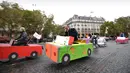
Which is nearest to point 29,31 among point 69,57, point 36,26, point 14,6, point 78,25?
point 36,26

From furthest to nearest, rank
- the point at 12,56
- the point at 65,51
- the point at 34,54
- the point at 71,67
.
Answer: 1. the point at 34,54
2. the point at 12,56
3. the point at 65,51
4. the point at 71,67

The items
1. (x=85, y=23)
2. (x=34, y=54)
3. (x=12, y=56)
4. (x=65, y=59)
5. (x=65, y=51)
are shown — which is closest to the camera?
(x=65, y=51)

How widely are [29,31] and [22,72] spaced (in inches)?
974

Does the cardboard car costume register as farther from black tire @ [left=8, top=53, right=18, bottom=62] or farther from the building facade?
the building facade

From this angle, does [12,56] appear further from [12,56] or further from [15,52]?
[15,52]

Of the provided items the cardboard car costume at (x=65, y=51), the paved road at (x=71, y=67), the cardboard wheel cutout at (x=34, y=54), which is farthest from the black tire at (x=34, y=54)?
the cardboard car costume at (x=65, y=51)

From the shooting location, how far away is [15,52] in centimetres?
Answer: 627

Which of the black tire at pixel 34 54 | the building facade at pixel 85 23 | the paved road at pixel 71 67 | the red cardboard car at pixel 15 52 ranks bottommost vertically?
the paved road at pixel 71 67

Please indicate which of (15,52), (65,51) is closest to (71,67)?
(65,51)

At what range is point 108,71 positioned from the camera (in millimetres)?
4566

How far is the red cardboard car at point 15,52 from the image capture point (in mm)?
5948

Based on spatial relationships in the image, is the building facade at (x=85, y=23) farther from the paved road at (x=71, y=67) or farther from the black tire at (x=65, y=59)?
the black tire at (x=65, y=59)

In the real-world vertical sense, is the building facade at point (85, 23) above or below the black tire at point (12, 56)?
above

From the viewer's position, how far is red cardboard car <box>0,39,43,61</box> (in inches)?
234
